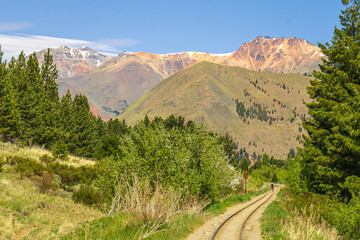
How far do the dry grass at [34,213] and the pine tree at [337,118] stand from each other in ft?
55.8

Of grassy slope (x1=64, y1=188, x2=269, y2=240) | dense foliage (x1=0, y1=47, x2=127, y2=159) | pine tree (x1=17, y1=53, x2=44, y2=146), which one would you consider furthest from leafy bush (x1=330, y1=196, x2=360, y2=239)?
pine tree (x1=17, y1=53, x2=44, y2=146)

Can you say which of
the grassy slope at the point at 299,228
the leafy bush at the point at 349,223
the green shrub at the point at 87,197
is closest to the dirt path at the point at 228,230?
the grassy slope at the point at 299,228

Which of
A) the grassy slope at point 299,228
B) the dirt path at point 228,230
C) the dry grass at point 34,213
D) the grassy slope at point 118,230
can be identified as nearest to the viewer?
the grassy slope at point 118,230

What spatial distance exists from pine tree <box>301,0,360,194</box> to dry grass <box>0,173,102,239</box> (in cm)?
1702

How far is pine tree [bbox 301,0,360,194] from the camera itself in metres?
21.8

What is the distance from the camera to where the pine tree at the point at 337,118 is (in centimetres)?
2183

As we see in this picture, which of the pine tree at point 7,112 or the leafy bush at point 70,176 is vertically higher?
the pine tree at point 7,112

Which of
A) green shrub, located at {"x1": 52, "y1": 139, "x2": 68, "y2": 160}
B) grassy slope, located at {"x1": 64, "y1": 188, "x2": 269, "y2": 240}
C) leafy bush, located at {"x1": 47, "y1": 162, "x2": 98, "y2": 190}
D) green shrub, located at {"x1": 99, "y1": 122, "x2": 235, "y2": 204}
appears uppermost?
green shrub, located at {"x1": 99, "y1": 122, "x2": 235, "y2": 204}

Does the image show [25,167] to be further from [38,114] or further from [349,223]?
[349,223]

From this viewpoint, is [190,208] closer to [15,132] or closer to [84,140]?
[15,132]

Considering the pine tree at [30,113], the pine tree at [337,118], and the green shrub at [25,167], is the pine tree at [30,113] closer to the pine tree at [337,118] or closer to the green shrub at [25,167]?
the green shrub at [25,167]

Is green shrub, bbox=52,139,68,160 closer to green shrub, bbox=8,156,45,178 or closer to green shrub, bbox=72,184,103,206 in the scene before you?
green shrub, bbox=8,156,45,178

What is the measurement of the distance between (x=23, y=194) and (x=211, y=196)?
12.4 meters

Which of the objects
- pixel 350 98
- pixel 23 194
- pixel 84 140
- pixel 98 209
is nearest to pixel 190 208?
pixel 98 209
